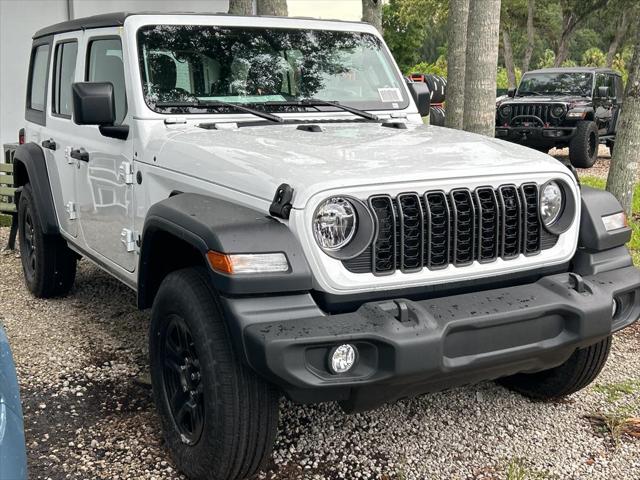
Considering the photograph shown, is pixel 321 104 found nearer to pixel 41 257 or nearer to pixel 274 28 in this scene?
pixel 274 28

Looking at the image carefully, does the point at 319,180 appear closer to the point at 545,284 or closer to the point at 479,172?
the point at 479,172

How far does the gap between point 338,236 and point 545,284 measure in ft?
2.85

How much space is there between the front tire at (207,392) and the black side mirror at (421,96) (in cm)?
217

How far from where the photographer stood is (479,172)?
9.76ft

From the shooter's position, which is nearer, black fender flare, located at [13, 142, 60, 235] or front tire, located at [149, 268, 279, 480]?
front tire, located at [149, 268, 279, 480]

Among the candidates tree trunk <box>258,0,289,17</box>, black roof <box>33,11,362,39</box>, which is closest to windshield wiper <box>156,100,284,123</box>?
black roof <box>33,11,362,39</box>

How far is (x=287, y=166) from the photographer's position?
9.60 feet

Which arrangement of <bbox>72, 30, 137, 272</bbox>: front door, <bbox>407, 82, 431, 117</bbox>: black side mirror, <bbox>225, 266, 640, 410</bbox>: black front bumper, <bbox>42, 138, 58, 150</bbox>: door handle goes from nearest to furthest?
<bbox>225, 266, 640, 410</bbox>: black front bumper, <bbox>72, 30, 137, 272</bbox>: front door, <bbox>407, 82, 431, 117</bbox>: black side mirror, <bbox>42, 138, 58, 150</bbox>: door handle

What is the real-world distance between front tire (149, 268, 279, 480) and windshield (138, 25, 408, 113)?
4.05 ft

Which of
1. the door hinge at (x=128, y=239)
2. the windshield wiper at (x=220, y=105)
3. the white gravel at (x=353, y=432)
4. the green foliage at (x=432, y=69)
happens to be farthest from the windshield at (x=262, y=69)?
the green foliage at (x=432, y=69)

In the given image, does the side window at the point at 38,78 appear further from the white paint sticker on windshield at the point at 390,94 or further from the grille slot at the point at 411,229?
the grille slot at the point at 411,229

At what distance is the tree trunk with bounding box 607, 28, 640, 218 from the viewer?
6.36 m

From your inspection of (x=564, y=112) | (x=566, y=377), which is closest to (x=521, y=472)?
(x=566, y=377)

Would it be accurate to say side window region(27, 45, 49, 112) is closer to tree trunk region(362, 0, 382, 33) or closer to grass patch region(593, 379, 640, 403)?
grass patch region(593, 379, 640, 403)
